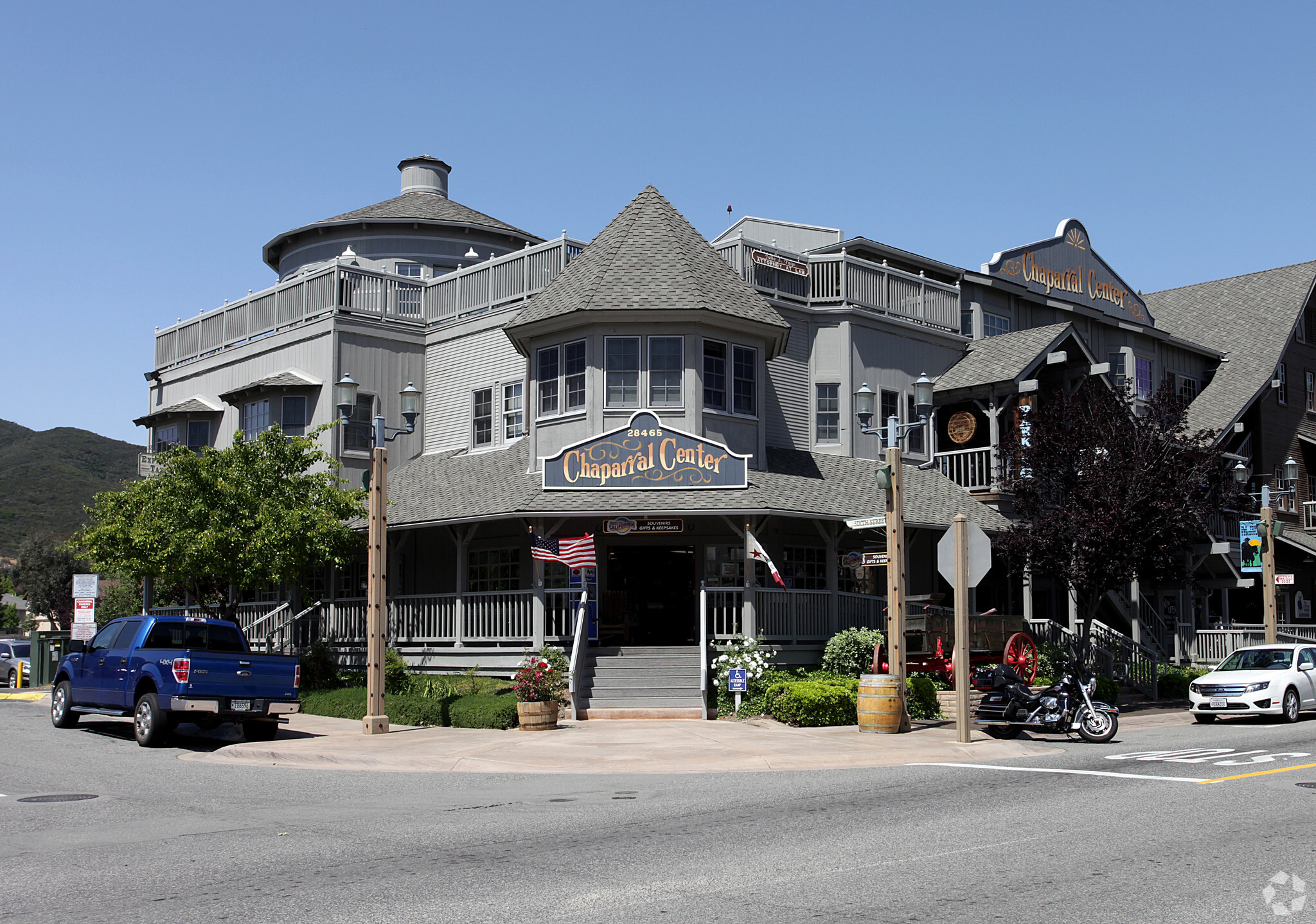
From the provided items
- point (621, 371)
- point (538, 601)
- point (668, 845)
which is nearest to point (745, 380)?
point (621, 371)

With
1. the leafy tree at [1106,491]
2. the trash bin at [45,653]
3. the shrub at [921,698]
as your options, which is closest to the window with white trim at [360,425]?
the trash bin at [45,653]

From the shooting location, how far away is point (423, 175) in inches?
1544

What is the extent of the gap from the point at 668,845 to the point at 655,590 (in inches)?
633

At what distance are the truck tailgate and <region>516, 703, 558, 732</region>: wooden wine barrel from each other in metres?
3.48

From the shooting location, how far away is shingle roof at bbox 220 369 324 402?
2798cm

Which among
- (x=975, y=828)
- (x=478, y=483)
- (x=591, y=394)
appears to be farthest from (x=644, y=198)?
(x=975, y=828)

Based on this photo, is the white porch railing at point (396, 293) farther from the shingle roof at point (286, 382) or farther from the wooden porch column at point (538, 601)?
the wooden porch column at point (538, 601)

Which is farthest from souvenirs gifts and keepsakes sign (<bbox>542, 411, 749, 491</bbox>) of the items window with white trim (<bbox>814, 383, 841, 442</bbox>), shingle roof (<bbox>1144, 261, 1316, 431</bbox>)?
shingle roof (<bbox>1144, 261, 1316, 431</bbox>)

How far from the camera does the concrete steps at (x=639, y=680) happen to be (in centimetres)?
2153

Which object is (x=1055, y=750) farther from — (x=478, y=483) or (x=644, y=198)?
(x=644, y=198)

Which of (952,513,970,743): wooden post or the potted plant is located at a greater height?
(952,513,970,743): wooden post

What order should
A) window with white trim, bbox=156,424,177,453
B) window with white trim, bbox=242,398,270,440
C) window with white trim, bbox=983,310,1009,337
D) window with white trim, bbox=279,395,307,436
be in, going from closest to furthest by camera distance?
window with white trim, bbox=279,395,307,436 → window with white trim, bbox=242,398,270,440 → window with white trim, bbox=156,424,177,453 → window with white trim, bbox=983,310,1009,337

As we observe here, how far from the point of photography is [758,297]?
2553cm

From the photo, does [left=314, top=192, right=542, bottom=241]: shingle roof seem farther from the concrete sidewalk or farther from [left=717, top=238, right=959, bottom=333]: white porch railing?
the concrete sidewalk
